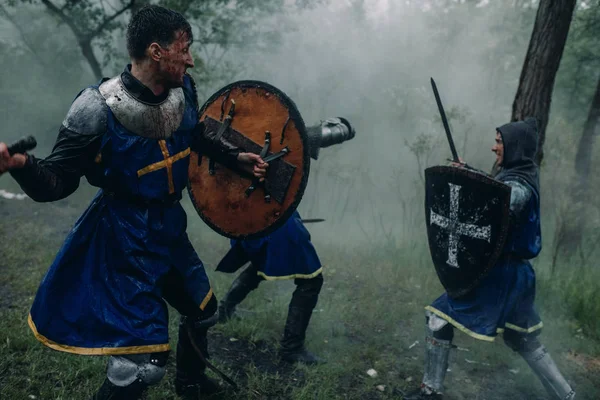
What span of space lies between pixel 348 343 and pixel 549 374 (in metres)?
1.35

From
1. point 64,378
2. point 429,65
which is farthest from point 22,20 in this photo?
point 429,65

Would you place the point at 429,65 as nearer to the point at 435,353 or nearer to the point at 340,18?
the point at 340,18

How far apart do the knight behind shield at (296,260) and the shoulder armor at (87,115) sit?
140 cm

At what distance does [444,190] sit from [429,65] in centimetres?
1925

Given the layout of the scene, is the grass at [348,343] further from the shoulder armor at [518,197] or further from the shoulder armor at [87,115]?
the shoulder armor at [87,115]

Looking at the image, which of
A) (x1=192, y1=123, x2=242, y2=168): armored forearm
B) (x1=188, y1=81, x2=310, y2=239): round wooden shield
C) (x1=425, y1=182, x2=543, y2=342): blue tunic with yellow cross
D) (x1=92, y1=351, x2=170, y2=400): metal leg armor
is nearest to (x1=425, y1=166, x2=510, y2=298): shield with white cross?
(x1=425, y1=182, x2=543, y2=342): blue tunic with yellow cross


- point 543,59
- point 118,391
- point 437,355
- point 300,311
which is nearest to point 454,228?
point 437,355

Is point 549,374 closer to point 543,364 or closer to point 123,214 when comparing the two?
point 543,364

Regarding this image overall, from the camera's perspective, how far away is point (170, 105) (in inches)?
79.0

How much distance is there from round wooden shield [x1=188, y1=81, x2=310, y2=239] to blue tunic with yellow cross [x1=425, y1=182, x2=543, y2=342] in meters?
1.15

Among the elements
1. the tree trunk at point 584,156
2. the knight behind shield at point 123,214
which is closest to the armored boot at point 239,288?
the knight behind shield at point 123,214

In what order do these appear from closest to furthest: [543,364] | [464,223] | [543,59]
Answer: [464,223] < [543,364] < [543,59]

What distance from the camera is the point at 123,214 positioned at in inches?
77.1

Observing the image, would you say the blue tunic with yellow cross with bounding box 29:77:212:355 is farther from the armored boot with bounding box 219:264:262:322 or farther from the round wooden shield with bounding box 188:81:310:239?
the armored boot with bounding box 219:264:262:322
